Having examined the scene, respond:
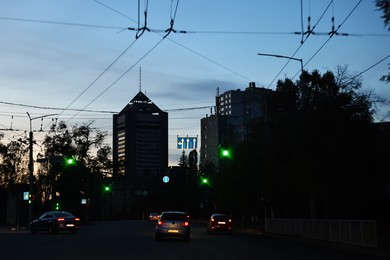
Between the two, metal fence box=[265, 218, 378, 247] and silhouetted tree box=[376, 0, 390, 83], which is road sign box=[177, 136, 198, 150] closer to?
metal fence box=[265, 218, 378, 247]

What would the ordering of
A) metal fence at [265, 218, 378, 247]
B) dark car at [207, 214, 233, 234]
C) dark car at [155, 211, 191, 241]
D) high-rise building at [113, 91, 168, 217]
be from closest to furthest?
1. metal fence at [265, 218, 378, 247]
2. dark car at [155, 211, 191, 241]
3. dark car at [207, 214, 233, 234]
4. high-rise building at [113, 91, 168, 217]

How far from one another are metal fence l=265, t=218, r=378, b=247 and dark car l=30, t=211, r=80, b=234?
15532 millimetres

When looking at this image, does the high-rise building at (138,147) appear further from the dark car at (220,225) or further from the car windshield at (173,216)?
the car windshield at (173,216)

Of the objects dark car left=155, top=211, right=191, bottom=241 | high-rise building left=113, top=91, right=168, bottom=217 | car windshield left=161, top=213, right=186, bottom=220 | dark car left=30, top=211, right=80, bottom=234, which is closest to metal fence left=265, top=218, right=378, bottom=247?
dark car left=155, top=211, right=191, bottom=241

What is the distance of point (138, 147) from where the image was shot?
119812 millimetres

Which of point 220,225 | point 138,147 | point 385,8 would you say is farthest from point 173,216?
point 138,147

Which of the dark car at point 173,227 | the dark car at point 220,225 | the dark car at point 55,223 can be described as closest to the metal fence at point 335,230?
the dark car at point 220,225

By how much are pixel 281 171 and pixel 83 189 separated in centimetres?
5126

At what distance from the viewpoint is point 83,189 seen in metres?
84.3

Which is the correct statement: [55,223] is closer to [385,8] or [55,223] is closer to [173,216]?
[173,216]

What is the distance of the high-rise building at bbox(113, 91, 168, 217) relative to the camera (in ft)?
245

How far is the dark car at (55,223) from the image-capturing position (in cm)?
4116

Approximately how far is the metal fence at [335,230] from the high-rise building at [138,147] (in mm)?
19872

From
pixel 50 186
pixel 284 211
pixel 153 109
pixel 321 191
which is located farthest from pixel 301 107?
pixel 50 186
